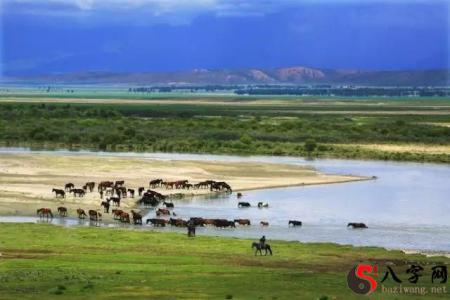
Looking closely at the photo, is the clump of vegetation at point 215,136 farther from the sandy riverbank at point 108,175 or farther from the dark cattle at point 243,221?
the dark cattle at point 243,221

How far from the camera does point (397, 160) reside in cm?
5744

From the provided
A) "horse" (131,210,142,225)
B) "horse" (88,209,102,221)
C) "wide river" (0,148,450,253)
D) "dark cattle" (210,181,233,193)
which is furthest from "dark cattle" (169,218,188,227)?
"dark cattle" (210,181,233,193)

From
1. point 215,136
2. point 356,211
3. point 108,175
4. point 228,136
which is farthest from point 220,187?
point 215,136

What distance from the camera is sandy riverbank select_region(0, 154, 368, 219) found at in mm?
35438

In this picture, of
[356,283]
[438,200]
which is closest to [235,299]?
[356,283]

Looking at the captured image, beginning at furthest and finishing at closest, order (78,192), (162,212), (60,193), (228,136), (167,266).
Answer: (228,136) → (78,192) → (60,193) → (162,212) → (167,266)

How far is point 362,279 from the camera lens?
62.1 feet

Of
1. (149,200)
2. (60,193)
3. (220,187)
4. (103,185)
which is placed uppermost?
(103,185)

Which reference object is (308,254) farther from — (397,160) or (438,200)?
(397,160)

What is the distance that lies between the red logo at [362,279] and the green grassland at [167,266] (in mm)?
182

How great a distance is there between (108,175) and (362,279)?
26.3m

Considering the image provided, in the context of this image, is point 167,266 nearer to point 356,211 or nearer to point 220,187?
point 356,211

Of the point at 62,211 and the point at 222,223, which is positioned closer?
the point at 222,223

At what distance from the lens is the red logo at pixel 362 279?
714 inches
